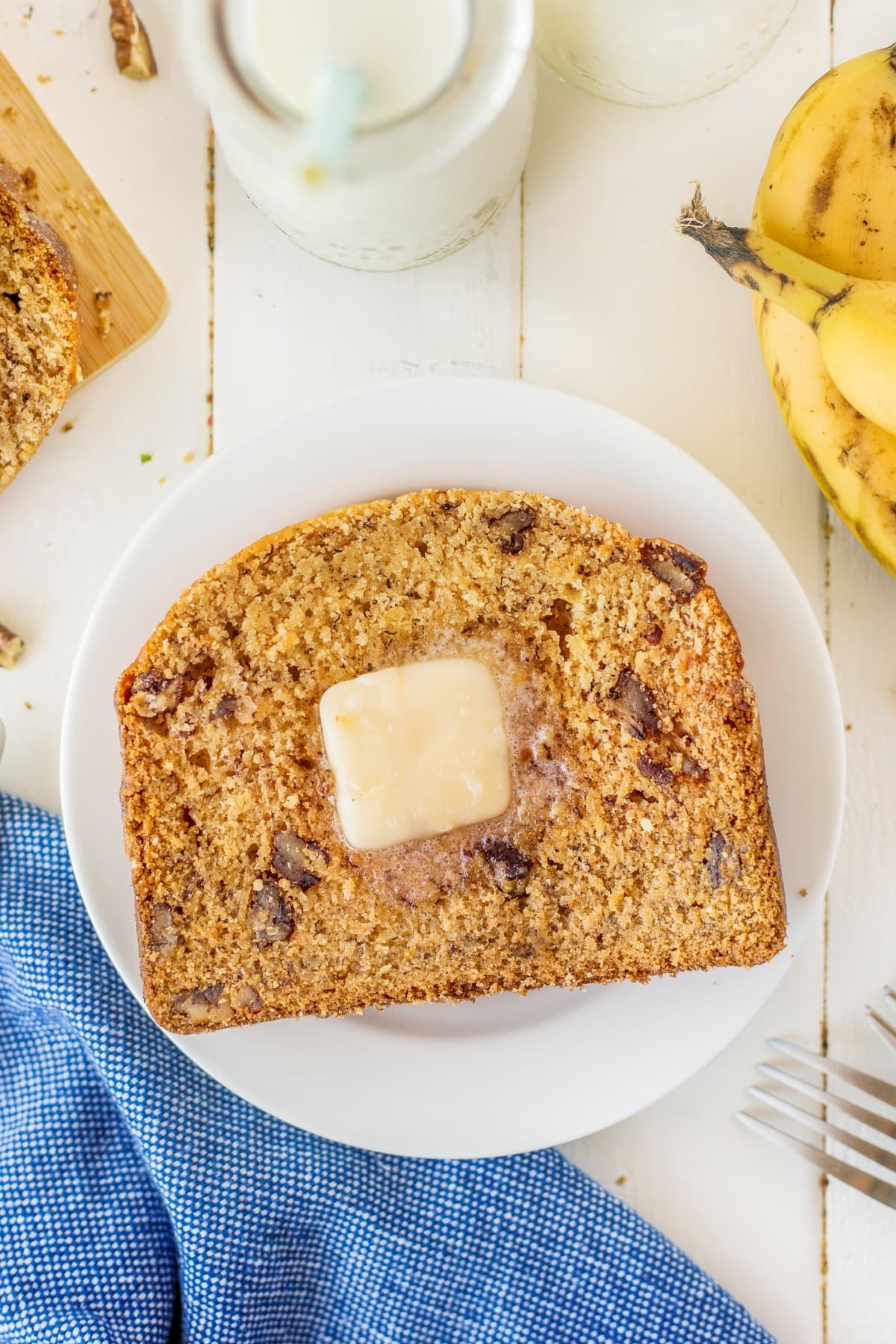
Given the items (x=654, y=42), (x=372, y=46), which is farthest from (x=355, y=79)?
(x=654, y=42)

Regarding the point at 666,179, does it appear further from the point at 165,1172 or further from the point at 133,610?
the point at 165,1172

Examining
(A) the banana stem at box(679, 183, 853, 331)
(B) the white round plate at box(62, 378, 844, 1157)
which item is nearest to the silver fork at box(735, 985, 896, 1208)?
(B) the white round plate at box(62, 378, 844, 1157)

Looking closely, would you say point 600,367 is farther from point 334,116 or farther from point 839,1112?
point 839,1112

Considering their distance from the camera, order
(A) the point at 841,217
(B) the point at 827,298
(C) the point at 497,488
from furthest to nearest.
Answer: (C) the point at 497,488 < (A) the point at 841,217 < (B) the point at 827,298

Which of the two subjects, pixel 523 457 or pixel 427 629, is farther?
pixel 523 457

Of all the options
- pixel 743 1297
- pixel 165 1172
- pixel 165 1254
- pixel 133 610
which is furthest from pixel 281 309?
pixel 743 1297

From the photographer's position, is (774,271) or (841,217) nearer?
(774,271)

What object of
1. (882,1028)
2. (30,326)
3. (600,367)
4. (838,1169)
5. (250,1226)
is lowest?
(250,1226)
